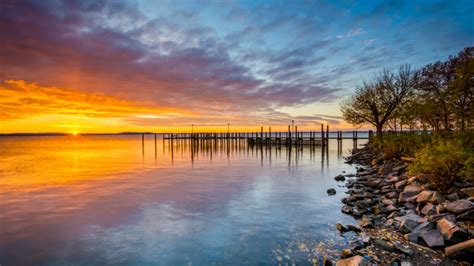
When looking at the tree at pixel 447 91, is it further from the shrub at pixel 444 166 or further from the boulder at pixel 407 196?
the boulder at pixel 407 196

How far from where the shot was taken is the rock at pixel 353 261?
5070 mm

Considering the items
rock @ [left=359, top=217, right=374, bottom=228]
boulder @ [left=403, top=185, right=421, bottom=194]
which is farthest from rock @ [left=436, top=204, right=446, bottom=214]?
boulder @ [left=403, top=185, right=421, bottom=194]

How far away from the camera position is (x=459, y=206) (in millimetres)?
7207

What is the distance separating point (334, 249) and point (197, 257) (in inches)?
129

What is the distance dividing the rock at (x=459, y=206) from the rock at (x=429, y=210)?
350mm

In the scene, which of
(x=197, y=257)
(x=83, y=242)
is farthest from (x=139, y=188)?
(x=197, y=257)

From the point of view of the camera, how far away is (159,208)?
10602mm

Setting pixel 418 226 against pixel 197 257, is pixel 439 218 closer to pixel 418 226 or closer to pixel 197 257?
pixel 418 226

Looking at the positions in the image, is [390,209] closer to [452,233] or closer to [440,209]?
[440,209]

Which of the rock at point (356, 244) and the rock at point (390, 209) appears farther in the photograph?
the rock at point (390, 209)

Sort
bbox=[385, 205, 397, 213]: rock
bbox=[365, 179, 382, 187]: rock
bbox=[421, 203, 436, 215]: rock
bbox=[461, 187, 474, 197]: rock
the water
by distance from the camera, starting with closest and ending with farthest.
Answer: the water, bbox=[421, 203, 436, 215]: rock, bbox=[461, 187, 474, 197]: rock, bbox=[385, 205, 397, 213]: rock, bbox=[365, 179, 382, 187]: rock

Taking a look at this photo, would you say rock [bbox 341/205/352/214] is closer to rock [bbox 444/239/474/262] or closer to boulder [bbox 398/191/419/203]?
boulder [bbox 398/191/419/203]

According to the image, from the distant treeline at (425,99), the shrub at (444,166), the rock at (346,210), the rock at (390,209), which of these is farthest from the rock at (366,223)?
the distant treeline at (425,99)

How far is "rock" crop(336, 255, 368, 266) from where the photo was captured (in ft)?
16.6
